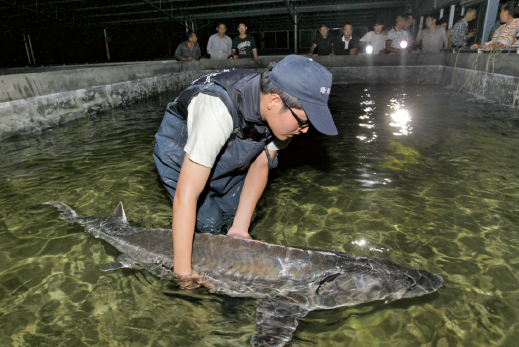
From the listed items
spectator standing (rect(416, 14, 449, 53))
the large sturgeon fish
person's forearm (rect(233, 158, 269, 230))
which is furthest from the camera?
spectator standing (rect(416, 14, 449, 53))

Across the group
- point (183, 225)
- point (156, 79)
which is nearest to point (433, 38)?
point (156, 79)

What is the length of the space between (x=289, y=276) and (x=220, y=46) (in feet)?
39.1

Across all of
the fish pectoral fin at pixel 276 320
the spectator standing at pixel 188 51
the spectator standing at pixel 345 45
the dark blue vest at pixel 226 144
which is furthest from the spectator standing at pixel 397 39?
the fish pectoral fin at pixel 276 320

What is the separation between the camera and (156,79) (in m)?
10.8

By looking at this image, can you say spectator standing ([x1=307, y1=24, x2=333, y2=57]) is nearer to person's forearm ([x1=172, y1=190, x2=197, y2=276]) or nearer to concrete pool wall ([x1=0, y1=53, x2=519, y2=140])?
concrete pool wall ([x1=0, y1=53, x2=519, y2=140])

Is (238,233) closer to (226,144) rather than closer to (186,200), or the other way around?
(226,144)

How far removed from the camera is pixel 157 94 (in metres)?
10.9

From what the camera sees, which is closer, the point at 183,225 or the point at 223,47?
the point at 183,225

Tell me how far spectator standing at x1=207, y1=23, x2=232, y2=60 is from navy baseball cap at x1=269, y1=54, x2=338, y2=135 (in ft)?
37.9

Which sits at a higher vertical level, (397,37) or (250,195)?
(397,37)

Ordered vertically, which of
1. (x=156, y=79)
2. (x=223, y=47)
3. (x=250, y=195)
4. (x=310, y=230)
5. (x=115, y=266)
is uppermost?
(x=223, y=47)

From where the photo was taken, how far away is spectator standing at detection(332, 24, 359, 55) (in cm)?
1276

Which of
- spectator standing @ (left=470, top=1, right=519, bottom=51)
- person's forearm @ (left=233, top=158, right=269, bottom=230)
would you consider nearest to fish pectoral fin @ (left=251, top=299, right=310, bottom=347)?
person's forearm @ (left=233, top=158, right=269, bottom=230)

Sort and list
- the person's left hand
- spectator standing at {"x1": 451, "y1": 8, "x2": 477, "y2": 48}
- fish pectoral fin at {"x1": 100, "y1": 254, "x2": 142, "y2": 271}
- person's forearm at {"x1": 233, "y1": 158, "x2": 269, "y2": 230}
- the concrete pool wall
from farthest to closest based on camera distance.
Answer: spectator standing at {"x1": 451, "y1": 8, "x2": 477, "y2": 48} → the concrete pool wall → person's forearm at {"x1": 233, "y1": 158, "x2": 269, "y2": 230} → the person's left hand → fish pectoral fin at {"x1": 100, "y1": 254, "x2": 142, "y2": 271}
